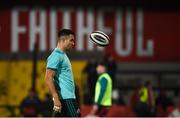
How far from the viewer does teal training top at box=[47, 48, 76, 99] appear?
8.66 m

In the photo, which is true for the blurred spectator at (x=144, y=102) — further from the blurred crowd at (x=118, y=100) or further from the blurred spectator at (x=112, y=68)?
the blurred spectator at (x=112, y=68)

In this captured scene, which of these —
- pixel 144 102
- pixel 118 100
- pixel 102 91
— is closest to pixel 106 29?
pixel 118 100

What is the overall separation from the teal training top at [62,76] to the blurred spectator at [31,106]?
9231 mm

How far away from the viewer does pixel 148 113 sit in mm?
18266

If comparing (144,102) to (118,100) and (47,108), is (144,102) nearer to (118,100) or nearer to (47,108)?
(118,100)

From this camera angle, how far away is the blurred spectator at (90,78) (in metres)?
19.1

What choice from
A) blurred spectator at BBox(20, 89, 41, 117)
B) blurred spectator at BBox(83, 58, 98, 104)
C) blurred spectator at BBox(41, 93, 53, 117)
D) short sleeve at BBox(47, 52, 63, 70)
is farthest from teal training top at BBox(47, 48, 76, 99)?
blurred spectator at BBox(83, 58, 98, 104)

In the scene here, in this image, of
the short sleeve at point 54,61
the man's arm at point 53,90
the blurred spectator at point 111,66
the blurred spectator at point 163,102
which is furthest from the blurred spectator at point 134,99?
the man's arm at point 53,90

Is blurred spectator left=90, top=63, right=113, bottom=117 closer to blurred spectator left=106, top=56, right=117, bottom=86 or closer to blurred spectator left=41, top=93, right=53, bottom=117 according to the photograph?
blurred spectator left=41, top=93, right=53, bottom=117

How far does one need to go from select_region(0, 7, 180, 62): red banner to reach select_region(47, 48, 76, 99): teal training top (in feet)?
43.8

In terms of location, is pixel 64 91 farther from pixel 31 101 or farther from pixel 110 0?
pixel 110 0

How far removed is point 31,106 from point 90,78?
6.83 ft

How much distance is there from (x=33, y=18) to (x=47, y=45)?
3.38 ft

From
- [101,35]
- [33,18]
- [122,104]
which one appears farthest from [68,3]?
[101,35]
